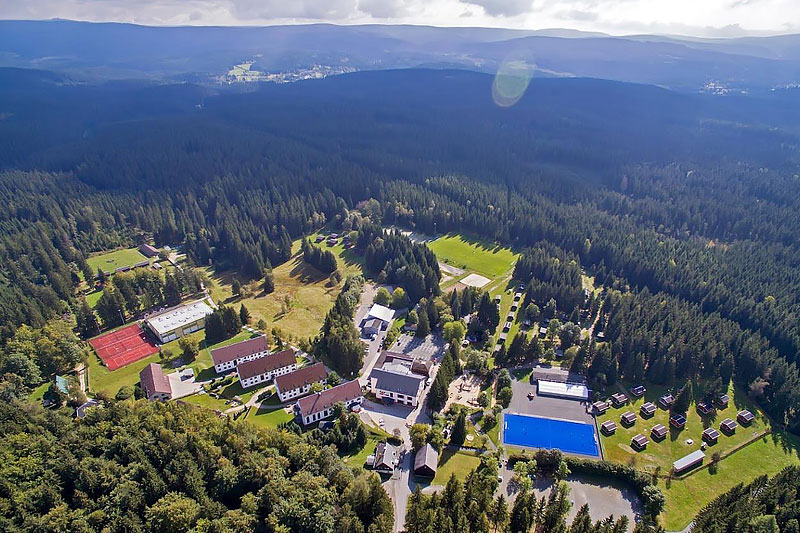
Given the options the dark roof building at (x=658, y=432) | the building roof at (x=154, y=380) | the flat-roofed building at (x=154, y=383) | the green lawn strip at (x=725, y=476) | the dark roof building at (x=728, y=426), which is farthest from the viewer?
the building roof at (x=154, y=380)

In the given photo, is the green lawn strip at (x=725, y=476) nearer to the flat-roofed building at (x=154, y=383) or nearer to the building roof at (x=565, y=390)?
the building roof at (x=565, y=390)

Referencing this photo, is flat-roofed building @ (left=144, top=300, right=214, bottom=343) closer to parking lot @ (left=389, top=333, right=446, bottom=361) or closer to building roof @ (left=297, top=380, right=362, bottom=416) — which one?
building roof @ (left=297, top=380, right=362, bottom=416)

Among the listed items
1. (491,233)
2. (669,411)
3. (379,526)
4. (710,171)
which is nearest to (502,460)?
(379,526)

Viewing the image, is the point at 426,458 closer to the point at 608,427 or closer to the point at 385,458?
the point at 385,458

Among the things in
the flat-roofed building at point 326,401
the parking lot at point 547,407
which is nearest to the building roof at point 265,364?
the flat-roofed building at point 326,401

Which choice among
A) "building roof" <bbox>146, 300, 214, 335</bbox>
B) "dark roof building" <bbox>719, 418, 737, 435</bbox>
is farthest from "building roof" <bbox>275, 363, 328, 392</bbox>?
"dark roof building" <bbox>719, 418, 737, 435</bbox>

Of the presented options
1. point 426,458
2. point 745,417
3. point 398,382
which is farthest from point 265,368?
point 745,417
